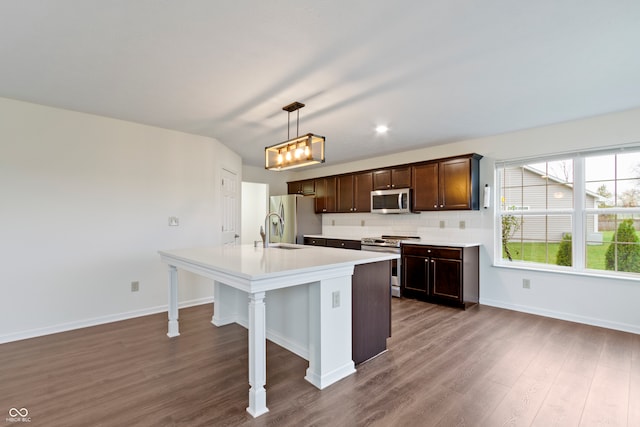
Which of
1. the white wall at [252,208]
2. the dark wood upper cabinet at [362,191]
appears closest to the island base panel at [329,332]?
the dark wood upper cabinet at [362,191]

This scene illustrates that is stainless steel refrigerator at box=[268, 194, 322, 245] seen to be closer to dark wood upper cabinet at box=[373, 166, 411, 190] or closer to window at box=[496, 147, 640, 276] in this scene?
dark wood upper cabinet at box=[373, 166, 411, 190]

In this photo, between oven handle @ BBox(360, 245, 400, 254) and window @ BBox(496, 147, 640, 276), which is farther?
oven handle @ BBox(360, 245, 400, 254)

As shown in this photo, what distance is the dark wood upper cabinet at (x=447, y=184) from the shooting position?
413 centimetres

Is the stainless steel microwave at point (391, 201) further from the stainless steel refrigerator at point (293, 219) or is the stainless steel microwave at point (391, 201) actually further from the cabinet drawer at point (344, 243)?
the stainless steel refrigerator at point (293, 219)

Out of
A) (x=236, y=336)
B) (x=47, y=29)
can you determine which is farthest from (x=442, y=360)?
(x=47, y=29)

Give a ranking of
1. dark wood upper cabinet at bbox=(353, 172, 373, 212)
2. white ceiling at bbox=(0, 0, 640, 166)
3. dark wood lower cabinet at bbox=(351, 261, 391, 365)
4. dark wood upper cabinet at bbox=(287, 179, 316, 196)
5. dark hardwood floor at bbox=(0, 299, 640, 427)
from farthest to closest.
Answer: dark wood upper cabinet at bbox=(287, 179, 316, 196), dark wood upper cabinet at bbox=(353, 172, 373, 212), dark wood lower cabinet at bbox=(351, 261, 391, 365), dark hardwood floor at bbox=(0, 299, 640, 427), white ceiling at bbox=(0, 0, 640, 166)

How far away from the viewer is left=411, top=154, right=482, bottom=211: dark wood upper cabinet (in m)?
4.13

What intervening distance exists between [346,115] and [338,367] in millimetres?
2425

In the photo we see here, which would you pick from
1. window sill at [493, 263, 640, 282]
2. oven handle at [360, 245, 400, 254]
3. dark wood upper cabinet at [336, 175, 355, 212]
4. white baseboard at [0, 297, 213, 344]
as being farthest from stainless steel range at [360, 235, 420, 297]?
white baseboard at [0, 297, 213, 344]

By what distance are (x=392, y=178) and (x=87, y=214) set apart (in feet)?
13.6

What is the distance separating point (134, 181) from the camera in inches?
146

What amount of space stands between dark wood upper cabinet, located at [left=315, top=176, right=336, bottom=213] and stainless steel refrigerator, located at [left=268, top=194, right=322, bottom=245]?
0.56 ft

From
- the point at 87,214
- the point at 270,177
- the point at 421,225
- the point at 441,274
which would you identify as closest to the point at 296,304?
the point at 441,274

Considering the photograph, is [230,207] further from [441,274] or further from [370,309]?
[441,274]
